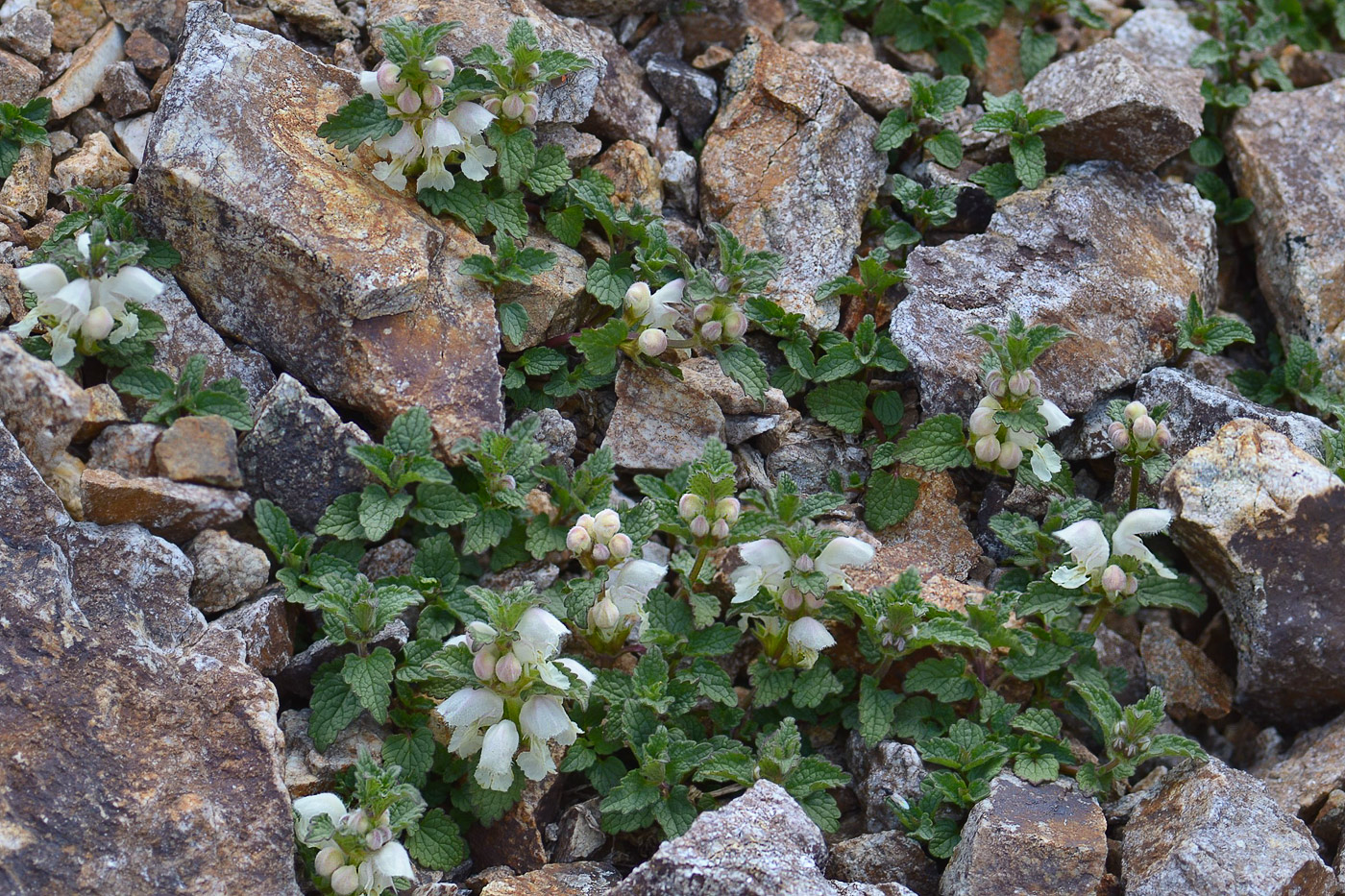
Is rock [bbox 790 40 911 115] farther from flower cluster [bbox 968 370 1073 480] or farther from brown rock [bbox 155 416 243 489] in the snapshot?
brown rock [bbox 155 416 243 489]

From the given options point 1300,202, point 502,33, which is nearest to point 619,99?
point 502,33

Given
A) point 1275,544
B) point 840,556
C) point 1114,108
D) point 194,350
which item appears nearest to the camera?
point 840,556

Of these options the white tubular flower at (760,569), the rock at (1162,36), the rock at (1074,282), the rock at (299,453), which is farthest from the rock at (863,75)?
the rock at (299,453)

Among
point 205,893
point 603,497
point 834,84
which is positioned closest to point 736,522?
point 603,497

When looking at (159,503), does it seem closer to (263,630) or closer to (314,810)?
(263,630)

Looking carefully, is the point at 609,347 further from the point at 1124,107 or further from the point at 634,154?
the point at 1124,107

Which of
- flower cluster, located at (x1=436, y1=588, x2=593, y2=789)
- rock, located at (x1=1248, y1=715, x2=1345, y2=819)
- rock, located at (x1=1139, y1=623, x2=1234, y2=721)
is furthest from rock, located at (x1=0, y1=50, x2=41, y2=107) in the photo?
rock, located at (x1=1248, y1=715, x2=1345, y2=819)
